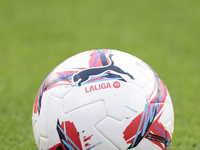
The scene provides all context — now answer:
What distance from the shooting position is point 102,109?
6.43ft

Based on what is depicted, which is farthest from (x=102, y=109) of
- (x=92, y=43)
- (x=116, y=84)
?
(x=92, y=43)

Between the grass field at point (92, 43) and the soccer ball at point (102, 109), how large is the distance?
101cm

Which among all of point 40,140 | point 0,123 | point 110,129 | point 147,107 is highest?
point 147,107

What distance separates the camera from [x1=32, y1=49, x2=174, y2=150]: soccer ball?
1958 mm

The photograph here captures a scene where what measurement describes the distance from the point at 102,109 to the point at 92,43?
16.1 feet

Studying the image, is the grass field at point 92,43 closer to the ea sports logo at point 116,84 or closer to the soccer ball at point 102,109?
the soccer ball at point 102,109

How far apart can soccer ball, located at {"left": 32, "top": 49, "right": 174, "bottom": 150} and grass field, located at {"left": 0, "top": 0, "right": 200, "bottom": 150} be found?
3.31ft

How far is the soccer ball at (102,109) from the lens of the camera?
1958mm

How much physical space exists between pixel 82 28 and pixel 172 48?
8.68 feet

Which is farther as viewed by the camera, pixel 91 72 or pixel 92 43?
pixel 92 43

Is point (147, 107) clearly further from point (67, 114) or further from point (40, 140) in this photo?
point (40, 140)

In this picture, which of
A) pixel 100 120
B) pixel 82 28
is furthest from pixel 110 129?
pixel 82 28

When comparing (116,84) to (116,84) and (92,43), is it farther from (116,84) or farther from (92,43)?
(92,43)

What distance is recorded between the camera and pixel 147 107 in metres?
2.05
